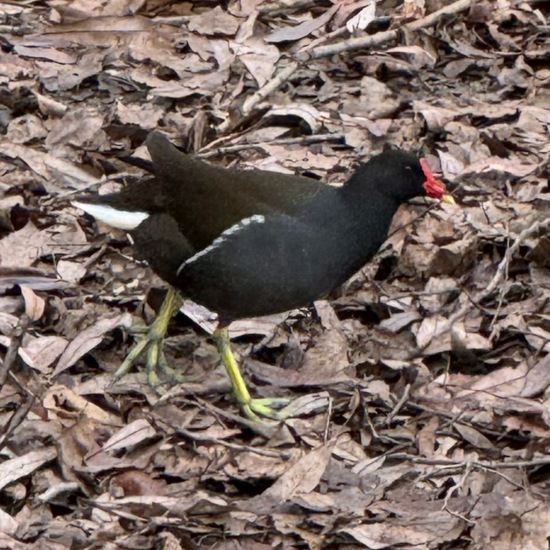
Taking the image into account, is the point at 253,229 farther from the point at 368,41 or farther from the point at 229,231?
the point at 368,41

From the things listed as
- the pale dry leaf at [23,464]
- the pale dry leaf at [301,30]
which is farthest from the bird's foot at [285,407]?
the pale dry leaf at [301,30]

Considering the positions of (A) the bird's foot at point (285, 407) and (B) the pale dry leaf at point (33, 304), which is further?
(B) the pale dry leaf at point (33, 304)

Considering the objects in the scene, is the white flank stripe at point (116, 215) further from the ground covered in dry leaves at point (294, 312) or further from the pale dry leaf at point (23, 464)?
the pale dry leaf at point (23, 464)

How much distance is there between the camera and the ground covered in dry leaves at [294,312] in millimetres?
4828

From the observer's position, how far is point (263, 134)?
7230mm

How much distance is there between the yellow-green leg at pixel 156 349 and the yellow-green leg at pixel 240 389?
0.90 ft

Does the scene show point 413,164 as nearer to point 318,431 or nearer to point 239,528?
point 318,431

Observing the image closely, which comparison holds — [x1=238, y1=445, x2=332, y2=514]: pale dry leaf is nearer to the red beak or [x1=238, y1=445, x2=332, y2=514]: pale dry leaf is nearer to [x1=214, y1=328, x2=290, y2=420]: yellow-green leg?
[x1=214, y1=328, x2=290, y2=420]: yellow-green leg

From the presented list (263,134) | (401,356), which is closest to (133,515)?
(401,356)

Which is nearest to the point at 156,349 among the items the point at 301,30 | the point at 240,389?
the point at 240,389

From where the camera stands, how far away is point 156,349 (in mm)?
5816

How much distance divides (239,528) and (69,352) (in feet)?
4.66

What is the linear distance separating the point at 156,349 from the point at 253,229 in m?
0.81

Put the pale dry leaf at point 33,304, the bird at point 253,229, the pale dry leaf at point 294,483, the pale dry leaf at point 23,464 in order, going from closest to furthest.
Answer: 1. the pale dry leaf at point 294,483
2. the pale dry leaf at point 23,464
3. the bird at point 253,229
4. the pale dry leaf at point 33,304
